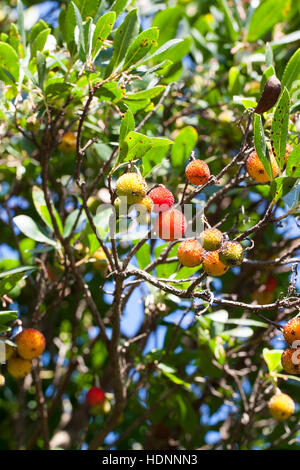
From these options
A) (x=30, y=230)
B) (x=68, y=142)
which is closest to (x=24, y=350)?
(x=30, y=230)

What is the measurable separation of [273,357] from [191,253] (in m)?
0.58

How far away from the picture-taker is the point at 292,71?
140 cm

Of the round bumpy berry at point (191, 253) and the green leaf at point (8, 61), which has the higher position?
the green leaf at point (8, 61)

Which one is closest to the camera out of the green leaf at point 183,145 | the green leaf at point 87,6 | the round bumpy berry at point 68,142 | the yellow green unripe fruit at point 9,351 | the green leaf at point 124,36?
the green leaf at point 124,36

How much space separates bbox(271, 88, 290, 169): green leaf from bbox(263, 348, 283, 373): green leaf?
24.7 inches

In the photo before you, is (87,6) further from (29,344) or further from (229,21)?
(29,344)

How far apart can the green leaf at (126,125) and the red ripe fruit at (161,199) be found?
0.13m

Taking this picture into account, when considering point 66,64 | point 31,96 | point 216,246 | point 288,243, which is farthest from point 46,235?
point 288,243

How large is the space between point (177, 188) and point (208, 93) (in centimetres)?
57

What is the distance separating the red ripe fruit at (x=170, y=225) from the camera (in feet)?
4.00

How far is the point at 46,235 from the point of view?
66.4 inches

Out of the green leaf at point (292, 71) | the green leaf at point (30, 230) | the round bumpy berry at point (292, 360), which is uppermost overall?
the green leaf at point (292, 71)

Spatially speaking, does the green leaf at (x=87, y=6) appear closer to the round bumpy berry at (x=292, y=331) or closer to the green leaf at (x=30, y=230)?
the green leaf at (x=30, y=230)

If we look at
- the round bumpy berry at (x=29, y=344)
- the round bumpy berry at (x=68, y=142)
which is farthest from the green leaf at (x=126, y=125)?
the round bumpy berry at (x=68, y=142)
